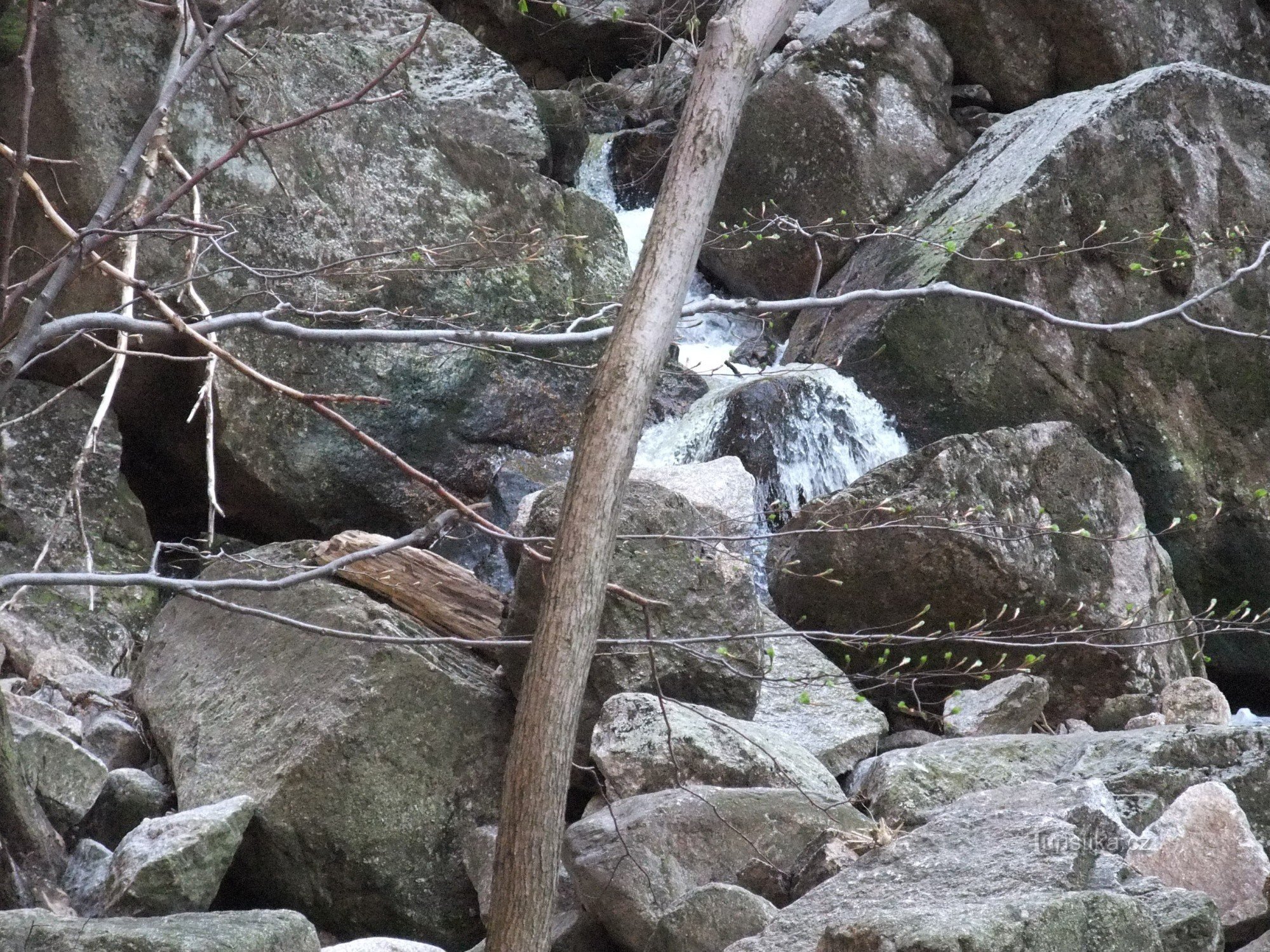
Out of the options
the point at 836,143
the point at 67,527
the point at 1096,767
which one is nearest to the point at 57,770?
the point at 67,527

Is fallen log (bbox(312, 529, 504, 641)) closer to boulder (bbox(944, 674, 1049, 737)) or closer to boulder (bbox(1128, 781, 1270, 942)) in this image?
boulder (bbox(944, 674, 1049, 737))

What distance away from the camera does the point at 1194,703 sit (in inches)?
233

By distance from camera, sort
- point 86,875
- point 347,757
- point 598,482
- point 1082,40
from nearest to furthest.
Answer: point 598,482 → point 86,875 → point 347,757 → point 1082,40

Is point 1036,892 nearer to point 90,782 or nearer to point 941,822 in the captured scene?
point 941,822

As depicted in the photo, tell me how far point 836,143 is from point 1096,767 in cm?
776

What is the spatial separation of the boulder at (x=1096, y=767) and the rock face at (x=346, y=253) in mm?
3845

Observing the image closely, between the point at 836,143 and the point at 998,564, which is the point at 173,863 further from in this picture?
the point at 836,143

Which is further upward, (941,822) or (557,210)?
(557,210)

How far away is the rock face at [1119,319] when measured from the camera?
8945 millimetres

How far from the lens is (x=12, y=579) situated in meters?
2.90

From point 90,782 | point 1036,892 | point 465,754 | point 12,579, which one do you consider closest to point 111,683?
point 90,782

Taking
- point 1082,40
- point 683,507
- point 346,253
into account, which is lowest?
point 683,507

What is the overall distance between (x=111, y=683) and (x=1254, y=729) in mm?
5031

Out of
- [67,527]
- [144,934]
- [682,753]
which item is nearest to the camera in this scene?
[144,934]
